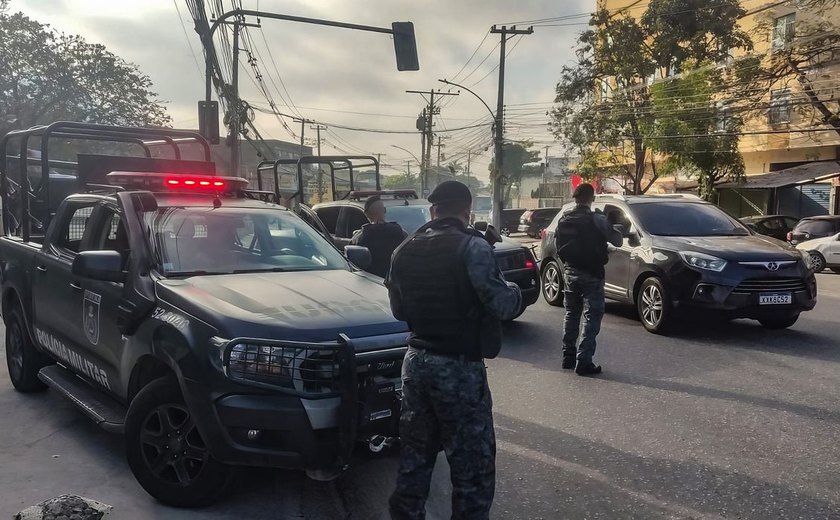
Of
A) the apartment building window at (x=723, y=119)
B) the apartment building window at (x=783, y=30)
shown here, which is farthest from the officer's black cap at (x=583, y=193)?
the apartment building window at (x=783, y=30)

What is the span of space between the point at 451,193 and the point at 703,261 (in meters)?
5.17

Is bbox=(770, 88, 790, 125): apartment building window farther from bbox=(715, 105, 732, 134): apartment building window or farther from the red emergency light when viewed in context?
the red emergency light

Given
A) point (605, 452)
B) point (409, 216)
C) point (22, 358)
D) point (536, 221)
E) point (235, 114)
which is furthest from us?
point (536, 221)

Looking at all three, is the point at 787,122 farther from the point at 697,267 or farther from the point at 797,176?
the point at 697,267

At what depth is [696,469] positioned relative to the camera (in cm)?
390

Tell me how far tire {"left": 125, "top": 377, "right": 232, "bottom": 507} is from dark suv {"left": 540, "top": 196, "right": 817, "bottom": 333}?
569cm

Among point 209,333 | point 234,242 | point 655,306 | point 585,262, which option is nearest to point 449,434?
point 209,333

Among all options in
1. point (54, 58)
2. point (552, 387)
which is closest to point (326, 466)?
point (552, 387)

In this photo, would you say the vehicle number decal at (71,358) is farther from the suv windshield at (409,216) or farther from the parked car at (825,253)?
the parked car at (825,253)

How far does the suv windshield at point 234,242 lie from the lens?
3.97 meters

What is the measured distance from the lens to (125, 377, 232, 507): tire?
10.7ft

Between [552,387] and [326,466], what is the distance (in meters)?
3.03

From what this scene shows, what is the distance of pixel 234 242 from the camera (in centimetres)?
428

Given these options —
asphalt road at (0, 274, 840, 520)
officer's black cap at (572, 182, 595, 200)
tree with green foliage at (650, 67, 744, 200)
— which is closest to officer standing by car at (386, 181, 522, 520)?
asphalt road at (0, 274, 840, 520)
